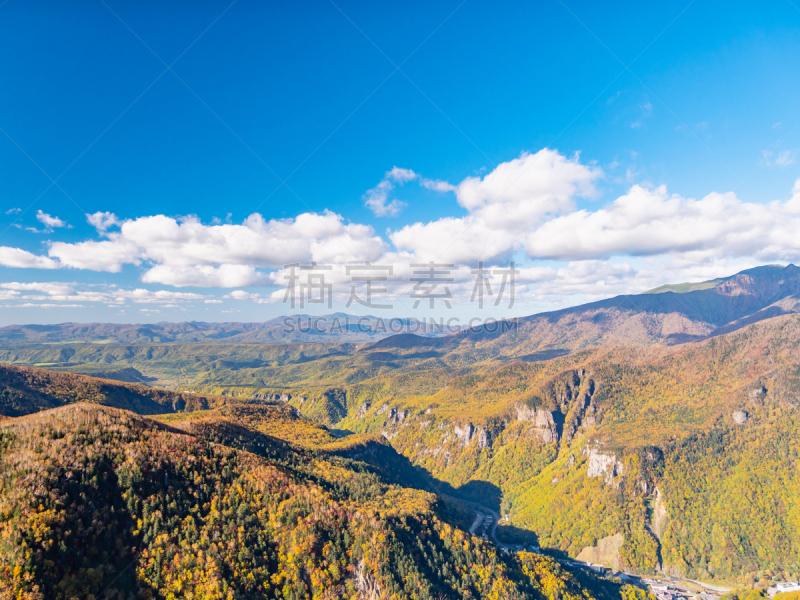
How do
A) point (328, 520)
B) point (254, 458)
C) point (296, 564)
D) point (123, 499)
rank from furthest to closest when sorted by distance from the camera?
point (254, 458), point (328, 520), point (296, 564), point (123, 499)

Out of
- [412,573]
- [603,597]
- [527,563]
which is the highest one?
[412,573]

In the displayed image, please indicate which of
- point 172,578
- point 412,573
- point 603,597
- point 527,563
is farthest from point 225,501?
point 603,597

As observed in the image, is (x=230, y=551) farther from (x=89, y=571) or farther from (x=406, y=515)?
(x=406, y=515)

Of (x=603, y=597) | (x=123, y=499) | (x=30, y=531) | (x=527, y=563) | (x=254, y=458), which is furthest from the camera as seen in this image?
(x=603, y=597)

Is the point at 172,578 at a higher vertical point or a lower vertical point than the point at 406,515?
higher

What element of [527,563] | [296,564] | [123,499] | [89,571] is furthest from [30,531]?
[527,563]

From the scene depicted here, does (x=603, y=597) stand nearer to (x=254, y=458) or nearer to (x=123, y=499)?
(x=254, y=458)

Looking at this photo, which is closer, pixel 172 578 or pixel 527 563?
pixel 172 578
